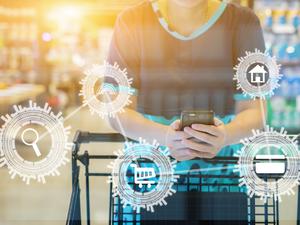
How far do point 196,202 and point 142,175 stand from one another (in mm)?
233

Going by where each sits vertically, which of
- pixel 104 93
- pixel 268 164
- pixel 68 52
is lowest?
pixel 268 164

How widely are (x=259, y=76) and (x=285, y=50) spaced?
0.44ft

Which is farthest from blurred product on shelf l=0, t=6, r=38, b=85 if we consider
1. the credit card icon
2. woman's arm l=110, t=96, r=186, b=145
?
the credit card icon

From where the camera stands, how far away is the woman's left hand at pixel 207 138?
212cm

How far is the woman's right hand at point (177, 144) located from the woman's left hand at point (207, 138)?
0.05 feet

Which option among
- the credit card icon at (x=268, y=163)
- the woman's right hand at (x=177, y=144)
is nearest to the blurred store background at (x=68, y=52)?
the credit card icon at (x=268, y=163)

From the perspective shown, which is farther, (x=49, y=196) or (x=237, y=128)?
(x=49, y=196)

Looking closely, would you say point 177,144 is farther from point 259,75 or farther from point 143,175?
point 259,75

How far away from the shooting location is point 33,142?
7.13ft

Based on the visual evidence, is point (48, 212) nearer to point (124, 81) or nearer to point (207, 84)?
point (124, 81)

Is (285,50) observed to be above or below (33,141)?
above

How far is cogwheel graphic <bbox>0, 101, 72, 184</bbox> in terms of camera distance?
2.19 meters

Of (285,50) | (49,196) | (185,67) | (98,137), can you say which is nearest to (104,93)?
(98,137)

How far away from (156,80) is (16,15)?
0.57 m
